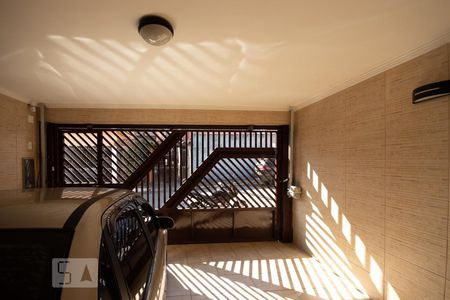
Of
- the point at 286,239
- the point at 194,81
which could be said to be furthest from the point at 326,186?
the point at 194,81

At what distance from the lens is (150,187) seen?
3.91 m

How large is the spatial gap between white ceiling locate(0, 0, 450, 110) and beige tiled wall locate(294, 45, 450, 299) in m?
0.24

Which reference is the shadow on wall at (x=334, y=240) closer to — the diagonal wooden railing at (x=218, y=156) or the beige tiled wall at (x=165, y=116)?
the diagonal wooden railing at (x=218, y=156)

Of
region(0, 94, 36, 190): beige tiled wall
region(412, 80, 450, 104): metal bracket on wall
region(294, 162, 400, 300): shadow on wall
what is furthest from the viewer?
region(0, 94, 36, 190): beige tiled wall

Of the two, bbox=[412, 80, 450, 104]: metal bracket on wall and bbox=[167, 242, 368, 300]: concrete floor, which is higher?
bbox=[412, 80, 450, 104]: metal bracket on wall

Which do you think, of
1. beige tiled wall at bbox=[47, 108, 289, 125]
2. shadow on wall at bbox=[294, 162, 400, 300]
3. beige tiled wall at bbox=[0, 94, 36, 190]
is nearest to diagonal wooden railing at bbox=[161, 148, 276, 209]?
beige tiled wall at bbox=[47, 108, 289, 125]

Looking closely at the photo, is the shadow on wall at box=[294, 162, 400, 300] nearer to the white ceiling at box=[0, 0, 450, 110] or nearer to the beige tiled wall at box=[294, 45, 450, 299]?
the beige tiled wall at box=[294, 45, 450, 299]

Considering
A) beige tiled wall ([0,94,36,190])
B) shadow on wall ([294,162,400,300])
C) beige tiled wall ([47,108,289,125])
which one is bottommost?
shadow on wall ([294,162,400,300])

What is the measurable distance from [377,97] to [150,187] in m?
3.58

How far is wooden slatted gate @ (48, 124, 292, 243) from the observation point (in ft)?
12.0

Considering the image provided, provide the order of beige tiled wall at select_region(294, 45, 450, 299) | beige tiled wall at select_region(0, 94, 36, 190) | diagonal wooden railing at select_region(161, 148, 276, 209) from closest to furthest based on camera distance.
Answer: beige tiled wall at select_region(294, 45, 450, 299)
beige tiled wall at select_region(0, 94, 36, 190)
diagonal wooden railing at select_region(161, 148, 276, 209)

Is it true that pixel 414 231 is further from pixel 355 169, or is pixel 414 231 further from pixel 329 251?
pixel 329 251
